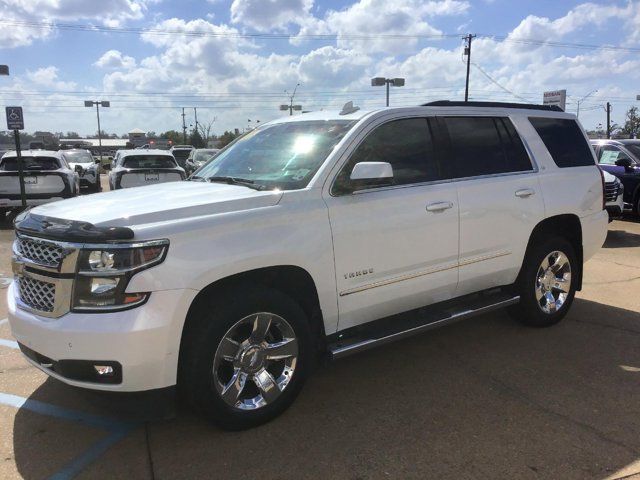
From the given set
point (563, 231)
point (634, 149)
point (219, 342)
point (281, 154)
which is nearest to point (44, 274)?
point (219, 342)

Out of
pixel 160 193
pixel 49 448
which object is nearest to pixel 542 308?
pixel 160 193

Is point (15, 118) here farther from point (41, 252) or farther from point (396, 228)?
point (396, 228)

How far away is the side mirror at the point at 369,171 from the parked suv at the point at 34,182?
1079cm

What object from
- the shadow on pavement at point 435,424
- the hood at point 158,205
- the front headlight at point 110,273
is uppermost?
the hood at point 158,205

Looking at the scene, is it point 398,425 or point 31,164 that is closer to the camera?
point 398,425

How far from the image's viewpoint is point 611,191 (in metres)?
10.6

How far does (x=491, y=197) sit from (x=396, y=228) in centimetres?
110

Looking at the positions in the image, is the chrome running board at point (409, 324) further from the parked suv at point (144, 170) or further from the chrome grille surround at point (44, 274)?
the parked suv at point (144, 170)

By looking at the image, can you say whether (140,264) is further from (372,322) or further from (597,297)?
(597,297)

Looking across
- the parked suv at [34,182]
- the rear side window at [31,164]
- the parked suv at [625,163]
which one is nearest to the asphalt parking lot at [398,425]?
the parked suv at [34,182]

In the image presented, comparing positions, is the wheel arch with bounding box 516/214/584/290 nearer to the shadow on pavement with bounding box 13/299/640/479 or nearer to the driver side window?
the shadow on pavement with bounding box 13/299/640/479

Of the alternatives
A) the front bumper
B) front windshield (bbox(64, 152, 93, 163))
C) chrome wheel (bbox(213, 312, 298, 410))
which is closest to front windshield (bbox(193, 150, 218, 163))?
→ front windshield (bbox(64, 152, 93, 163))

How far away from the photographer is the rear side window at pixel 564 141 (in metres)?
5.12

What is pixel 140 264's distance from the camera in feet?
9.37
